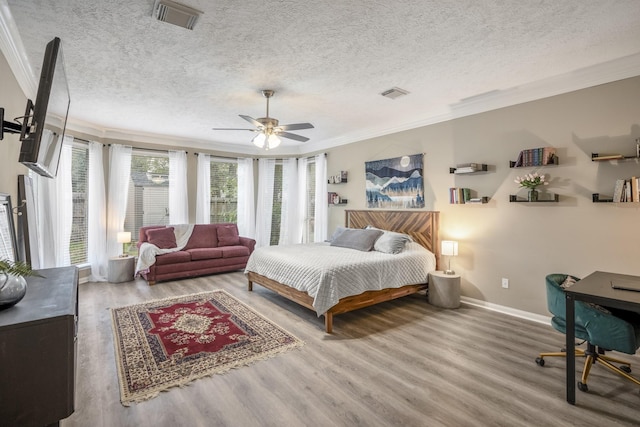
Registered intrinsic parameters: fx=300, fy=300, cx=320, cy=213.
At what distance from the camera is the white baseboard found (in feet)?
11.3

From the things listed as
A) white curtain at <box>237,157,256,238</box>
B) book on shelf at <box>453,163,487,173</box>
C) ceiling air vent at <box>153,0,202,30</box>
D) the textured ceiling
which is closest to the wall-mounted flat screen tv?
the textured ceiling

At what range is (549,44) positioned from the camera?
8.50 feet

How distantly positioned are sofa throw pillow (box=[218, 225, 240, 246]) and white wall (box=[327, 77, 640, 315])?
12.8ft

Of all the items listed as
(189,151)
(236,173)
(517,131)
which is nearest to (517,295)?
(517,131)

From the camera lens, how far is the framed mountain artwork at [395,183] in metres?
4.73

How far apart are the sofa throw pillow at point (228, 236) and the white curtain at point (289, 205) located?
3.93 ft

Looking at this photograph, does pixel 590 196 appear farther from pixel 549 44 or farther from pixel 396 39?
pixel 396 39

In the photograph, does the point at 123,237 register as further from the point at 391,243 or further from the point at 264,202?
the point at 391,243

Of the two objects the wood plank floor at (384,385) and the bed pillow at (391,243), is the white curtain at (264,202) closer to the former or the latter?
the bed pillow at (391,243)

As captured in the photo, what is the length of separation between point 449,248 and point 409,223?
87cm

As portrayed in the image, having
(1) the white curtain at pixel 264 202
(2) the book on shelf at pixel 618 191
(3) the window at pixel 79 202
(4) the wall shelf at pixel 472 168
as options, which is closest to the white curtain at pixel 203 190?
(1) the white curtain at pixel 264 202

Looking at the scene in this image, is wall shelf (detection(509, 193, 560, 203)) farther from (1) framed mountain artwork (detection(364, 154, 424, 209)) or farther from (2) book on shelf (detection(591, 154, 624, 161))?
(1) framed mountain artwork (detection(364, 154, 424, 209))

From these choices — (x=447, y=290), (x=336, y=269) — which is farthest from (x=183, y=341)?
(x=447, y=290)

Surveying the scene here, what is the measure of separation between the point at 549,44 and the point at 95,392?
15.0 ft
